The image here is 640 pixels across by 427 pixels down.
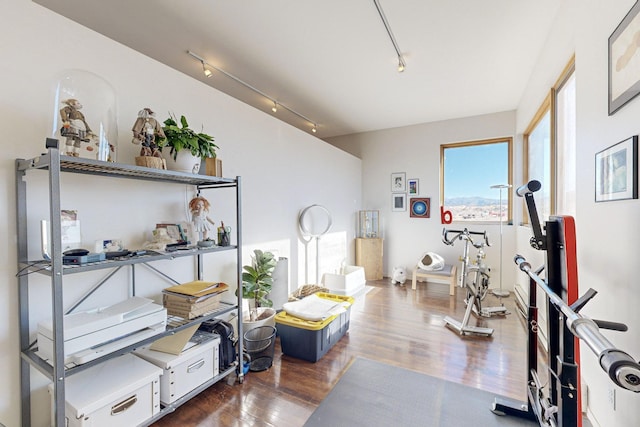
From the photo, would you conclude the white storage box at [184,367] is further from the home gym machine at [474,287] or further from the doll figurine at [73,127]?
the home gym machine at [474,287]

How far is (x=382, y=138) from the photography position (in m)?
5.61

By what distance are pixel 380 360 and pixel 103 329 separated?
2083mm

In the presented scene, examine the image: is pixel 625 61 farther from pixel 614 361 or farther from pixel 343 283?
pixel 343 283

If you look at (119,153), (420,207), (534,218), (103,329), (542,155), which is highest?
(542,155)

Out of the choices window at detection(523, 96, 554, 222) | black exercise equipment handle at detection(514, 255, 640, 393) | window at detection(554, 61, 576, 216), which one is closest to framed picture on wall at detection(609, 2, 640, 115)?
window at detection(554, 61, 576, 216)

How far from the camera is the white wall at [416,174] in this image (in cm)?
464

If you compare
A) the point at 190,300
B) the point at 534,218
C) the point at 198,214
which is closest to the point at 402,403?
the point at 534,218

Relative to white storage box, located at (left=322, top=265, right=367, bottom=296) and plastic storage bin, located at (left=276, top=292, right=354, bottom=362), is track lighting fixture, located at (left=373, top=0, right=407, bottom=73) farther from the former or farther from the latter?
white storage box, located at (left=322, top=265, right=367, bottom=296)

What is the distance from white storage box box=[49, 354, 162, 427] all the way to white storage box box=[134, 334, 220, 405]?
2.9 inches

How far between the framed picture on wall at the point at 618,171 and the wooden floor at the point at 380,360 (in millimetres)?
1545

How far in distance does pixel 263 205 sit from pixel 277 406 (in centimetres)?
197

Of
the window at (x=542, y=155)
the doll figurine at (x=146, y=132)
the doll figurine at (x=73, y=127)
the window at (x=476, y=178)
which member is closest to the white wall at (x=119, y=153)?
the doll figurine at (x=73, y=127)

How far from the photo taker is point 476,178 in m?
4.90

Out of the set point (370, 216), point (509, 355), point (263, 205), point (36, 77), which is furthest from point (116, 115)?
point (370, 216)
